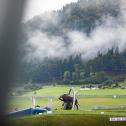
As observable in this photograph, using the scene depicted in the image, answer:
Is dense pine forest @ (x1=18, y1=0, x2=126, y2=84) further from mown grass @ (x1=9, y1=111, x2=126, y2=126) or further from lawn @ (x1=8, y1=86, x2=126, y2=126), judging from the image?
mown grass @ (x1=9, y1=111, x2=126, y2=126)

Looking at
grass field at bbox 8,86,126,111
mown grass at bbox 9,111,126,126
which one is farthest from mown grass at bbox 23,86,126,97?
mown grass at bbox 9,111,126,126

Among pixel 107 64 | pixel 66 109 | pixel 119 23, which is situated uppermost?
pixel 119 23

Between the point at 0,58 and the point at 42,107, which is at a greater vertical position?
the point at 0,58

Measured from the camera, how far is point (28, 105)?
5172 millimetres

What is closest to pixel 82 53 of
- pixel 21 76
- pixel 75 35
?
pixel 75 35

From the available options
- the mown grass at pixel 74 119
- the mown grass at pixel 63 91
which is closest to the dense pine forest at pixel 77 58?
the mown grass at pixel 63 91

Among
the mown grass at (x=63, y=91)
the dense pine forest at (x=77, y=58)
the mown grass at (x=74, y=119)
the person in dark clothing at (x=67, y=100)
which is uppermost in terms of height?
the dense pine forest at (x=77, y=58)

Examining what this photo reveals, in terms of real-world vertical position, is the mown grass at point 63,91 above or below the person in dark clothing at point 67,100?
above

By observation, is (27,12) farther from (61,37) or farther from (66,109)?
(66,109)

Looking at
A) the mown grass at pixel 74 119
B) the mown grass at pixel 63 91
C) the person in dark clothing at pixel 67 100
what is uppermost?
the mown grass at pixel 63 91

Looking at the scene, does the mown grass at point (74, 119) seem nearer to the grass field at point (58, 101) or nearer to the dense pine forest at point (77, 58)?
the grass field at point (58, 101)

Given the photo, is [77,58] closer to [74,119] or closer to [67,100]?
[67,100]

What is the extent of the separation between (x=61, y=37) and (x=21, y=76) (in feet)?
1.45

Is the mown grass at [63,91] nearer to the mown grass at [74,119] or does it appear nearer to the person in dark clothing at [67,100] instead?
the person in dark clothing at [67,100]
